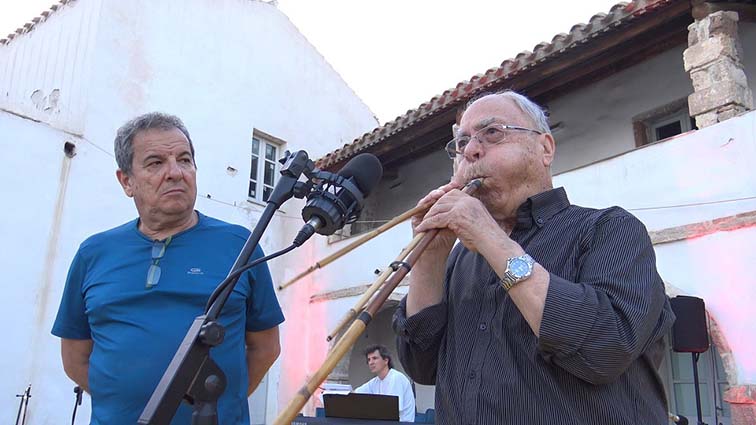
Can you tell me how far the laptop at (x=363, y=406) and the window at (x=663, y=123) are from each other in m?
5.03

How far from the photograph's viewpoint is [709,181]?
18.4ft

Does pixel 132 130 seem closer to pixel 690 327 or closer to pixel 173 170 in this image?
pixel 173 170

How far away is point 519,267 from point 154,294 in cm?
111

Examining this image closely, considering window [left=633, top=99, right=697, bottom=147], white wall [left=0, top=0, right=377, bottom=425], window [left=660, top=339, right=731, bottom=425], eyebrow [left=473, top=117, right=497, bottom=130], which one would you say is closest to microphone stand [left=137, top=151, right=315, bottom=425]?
eyebrow [left=473, top=117, right=497, bottom=130]

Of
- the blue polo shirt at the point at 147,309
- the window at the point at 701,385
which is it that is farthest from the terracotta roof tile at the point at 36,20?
the window at the point at 701,385

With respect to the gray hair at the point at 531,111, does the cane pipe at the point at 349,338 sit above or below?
below

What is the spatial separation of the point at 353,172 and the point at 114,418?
991 millimetres

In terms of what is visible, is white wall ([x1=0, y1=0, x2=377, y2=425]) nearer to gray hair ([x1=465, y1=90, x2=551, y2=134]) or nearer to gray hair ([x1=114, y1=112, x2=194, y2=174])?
gray hair ([x1=114, y1=112, x2=194, y2=174])

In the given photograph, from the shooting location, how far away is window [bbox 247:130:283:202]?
11.2m

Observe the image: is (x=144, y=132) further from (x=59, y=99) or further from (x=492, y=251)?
(x=59, y=99)

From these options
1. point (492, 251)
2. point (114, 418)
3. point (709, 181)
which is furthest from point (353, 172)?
point (709, 181)

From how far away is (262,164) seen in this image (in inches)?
449

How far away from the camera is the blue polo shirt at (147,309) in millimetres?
1805

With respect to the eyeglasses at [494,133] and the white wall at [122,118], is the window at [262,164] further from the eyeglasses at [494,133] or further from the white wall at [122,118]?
the eyeglasses at [494,133]
